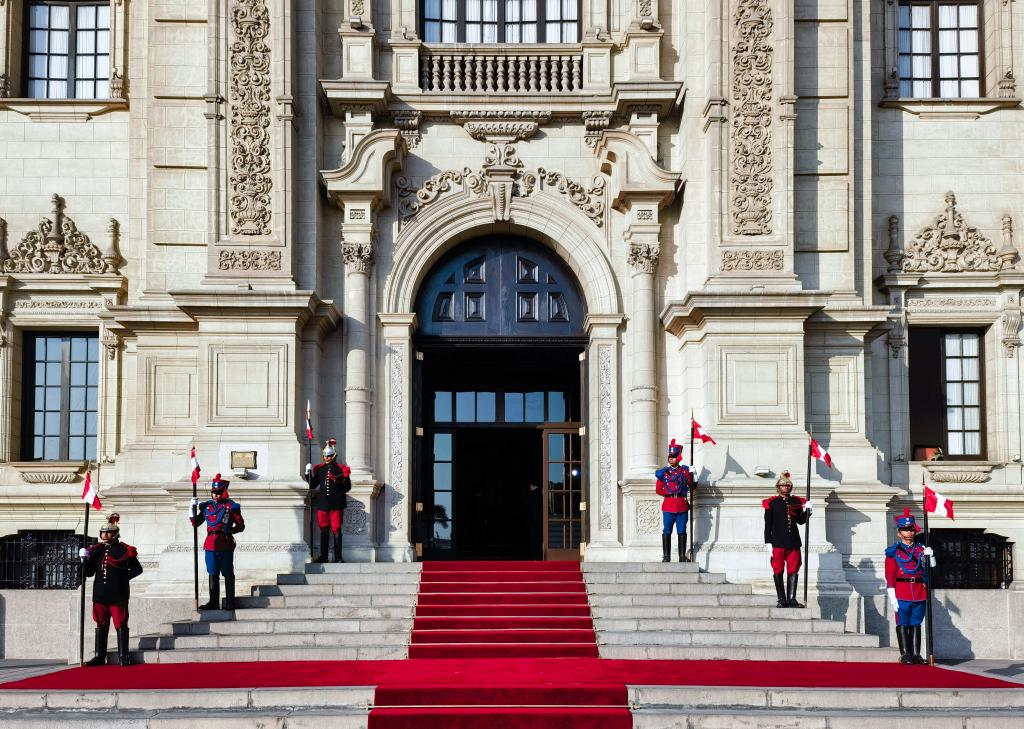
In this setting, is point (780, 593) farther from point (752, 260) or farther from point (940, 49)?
point (940, 49)

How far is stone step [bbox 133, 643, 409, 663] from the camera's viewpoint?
16.3 meters

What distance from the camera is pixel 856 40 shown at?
2197cm

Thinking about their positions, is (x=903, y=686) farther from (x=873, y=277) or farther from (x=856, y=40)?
(x=856, y=40)

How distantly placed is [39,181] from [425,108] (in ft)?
22.1

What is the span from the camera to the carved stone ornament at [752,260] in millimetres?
20891

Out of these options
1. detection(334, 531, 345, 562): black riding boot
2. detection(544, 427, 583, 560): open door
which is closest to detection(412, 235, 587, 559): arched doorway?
detection(544, 427, 583, 560): open door

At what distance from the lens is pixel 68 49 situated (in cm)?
2294

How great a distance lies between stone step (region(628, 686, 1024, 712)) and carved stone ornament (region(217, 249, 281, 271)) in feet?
33.8

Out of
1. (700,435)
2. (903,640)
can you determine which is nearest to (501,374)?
(700,435)

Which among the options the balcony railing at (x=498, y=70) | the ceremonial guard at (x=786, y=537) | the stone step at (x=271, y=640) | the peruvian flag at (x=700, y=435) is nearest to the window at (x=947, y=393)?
the peruvian flag at (x=700, y=435)

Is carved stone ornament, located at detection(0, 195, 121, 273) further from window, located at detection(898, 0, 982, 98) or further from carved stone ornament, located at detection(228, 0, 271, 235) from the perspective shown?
window, located at detection(898, 0, 982, 98)

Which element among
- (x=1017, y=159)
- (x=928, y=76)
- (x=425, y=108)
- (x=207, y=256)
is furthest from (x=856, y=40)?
(x=207, y=256)

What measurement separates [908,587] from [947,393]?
6.18m

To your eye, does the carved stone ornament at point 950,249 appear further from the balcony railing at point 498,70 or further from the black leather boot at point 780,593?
the black leather boot at point 780,593
